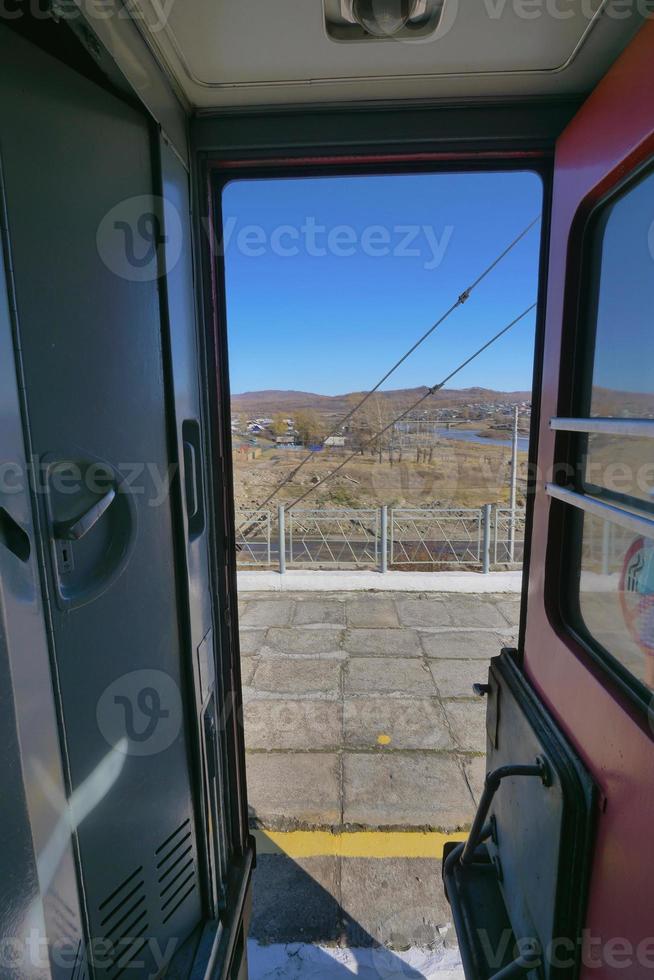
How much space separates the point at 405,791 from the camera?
255cm

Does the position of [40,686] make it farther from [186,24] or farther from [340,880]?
[340,880]

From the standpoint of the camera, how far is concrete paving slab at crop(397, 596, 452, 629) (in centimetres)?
469

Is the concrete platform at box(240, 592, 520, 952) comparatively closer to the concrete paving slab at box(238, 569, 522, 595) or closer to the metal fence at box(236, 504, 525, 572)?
the concrete paving slab at box(238, 569, 522, 595)

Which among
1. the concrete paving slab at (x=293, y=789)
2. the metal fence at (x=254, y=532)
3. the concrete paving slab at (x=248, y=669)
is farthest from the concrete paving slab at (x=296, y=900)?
the metal fence at (x=254, y=532)

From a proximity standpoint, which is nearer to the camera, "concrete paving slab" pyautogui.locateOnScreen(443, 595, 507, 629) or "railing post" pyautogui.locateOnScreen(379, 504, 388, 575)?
"concrete paving slab" pyautogui.locateOnScreen(443, 595, 507, 629)

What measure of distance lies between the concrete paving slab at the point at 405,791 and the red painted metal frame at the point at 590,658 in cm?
146

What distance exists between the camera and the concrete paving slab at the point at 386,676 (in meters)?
3.54

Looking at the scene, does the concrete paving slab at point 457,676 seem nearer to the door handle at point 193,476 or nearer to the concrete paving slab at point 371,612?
the concrete paving slab at point 371,612

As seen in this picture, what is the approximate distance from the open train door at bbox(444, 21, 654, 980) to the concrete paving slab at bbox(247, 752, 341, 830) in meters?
1.13

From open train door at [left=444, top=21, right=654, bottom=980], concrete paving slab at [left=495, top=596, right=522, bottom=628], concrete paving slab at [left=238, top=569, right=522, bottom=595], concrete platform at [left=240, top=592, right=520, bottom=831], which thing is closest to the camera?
open train door at [left=444, top=21, right=654, bottom=980]

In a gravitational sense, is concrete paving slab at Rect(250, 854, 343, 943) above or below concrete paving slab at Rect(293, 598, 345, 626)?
above

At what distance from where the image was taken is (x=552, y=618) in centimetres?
130

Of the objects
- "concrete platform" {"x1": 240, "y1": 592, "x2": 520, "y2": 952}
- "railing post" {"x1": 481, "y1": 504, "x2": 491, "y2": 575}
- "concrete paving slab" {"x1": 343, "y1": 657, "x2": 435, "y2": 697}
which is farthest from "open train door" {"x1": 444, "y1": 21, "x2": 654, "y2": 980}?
"railing post" {"x1": 481, "y1": 504, "x2": 491, "y2": 575}

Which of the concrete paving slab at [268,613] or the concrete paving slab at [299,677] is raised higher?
the concrete paving slab at [299,677]
